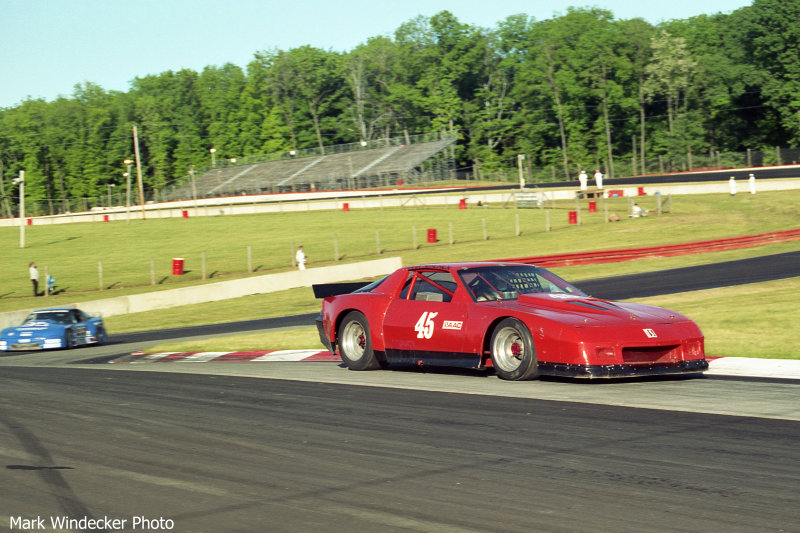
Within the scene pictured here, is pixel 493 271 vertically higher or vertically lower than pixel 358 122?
lower

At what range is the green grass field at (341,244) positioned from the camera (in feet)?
111

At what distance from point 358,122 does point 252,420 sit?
405 ft

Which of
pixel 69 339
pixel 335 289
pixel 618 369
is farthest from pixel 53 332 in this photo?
pixel 618 369

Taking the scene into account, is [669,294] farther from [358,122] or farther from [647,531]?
[358,122]

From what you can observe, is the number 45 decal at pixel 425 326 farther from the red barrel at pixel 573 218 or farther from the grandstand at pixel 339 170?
the grandstand at pixel 339 170

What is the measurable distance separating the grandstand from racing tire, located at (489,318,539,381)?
79.1 metres

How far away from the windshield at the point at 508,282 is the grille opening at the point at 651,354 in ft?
5.28

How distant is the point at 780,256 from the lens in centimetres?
3056

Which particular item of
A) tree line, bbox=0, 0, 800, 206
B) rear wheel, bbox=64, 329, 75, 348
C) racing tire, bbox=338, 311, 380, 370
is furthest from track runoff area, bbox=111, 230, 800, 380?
tree line, bbox=0, 0, 800, 206

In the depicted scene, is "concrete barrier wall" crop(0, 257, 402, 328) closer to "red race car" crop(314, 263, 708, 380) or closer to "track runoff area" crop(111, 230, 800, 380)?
"track runoff area" crop(111, 230, 800, 380)

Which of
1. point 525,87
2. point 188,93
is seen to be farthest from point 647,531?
point 188,93

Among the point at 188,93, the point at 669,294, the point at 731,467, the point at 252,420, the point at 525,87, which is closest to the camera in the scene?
the point at 731,467

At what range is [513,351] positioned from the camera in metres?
10.2

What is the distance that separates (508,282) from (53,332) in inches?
590
